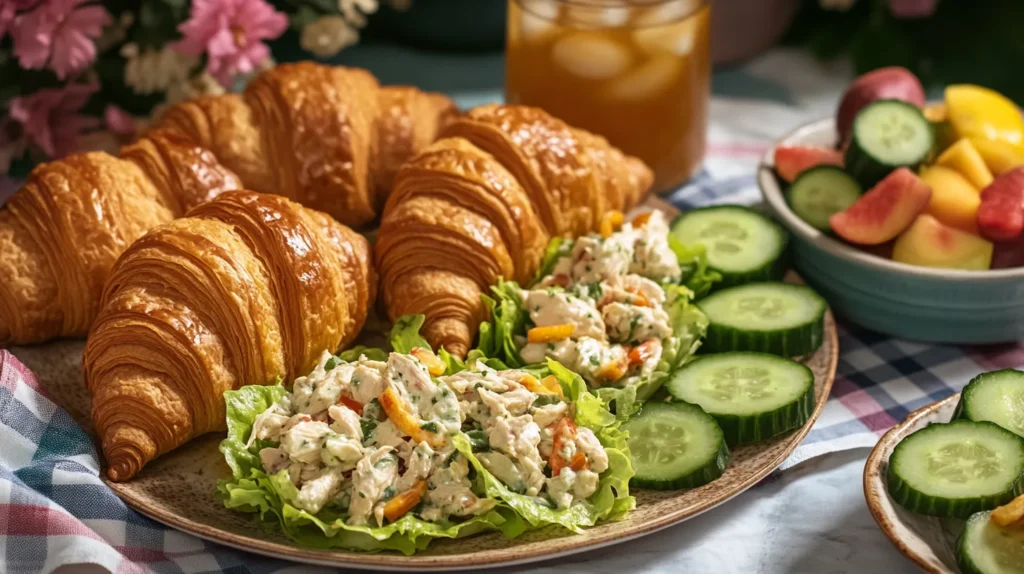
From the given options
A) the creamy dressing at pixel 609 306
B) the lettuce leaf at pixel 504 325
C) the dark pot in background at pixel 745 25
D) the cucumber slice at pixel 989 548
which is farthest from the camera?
the dark pot in background at pixel 745 25

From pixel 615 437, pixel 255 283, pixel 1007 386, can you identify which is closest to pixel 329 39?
pixel 255 283

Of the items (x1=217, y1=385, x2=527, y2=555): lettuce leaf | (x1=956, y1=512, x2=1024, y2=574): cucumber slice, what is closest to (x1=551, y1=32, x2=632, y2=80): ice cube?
(x1=217, y1=385, x2=527, y2=555): lettuce leaf

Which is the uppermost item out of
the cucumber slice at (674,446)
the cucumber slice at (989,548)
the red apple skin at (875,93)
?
the red apple skin at (875,93)

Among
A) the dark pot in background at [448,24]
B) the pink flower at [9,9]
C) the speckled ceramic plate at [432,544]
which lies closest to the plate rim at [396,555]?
the speckled ceramic plate at [432,544]

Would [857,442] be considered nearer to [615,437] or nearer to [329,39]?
[615,437]

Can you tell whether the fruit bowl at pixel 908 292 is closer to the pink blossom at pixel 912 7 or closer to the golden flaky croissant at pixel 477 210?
the golden flaky croissant at pixel 477 210

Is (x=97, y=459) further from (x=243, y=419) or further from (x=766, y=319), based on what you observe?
(x=766, y=319)

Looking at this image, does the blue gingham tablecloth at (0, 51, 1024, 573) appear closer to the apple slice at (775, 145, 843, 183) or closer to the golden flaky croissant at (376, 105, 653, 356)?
the apple slice at (775, 145, 843, 183)
